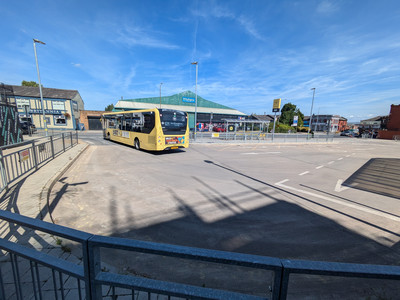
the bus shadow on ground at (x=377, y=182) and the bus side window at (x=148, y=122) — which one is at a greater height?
the bus side window at (x=148, y=122)

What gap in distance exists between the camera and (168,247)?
4.02 ft

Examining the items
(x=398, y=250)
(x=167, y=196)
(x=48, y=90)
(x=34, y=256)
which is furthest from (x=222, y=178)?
(x=48, y=90)

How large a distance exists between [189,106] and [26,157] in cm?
4728

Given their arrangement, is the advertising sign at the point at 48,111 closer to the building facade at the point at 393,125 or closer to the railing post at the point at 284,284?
the railing post at the point at 284,284

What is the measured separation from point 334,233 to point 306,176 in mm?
5227

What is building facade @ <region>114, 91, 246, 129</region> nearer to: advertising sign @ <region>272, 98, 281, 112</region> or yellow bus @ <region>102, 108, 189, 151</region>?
advertising sign @ <region>272, 98, 281, 112</region>

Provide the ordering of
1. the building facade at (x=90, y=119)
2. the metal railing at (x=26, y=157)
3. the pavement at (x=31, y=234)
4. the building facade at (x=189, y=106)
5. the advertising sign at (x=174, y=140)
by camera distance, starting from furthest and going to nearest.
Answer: the building facade at (x=189, y=106) → the building facade at (x=90, y=119) → the advertising sign at (x=174, y=140) → the metal railing at (x=26, y=157) → the pavement at (x=31, y=234)

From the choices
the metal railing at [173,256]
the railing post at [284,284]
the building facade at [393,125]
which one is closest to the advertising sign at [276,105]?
the metal railing at [173,256]

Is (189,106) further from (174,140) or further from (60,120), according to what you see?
(174,140)

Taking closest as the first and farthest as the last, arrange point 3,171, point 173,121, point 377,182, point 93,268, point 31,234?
point 93,268, point 31,234, point 3,171, point 377,182, point 173,121

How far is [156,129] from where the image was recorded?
12.2m

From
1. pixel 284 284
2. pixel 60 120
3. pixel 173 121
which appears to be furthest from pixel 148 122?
pixel 60 120

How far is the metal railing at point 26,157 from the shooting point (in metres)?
5.35

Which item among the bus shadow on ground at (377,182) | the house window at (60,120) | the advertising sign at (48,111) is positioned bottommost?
the bus shadow on ground at (377,182)
